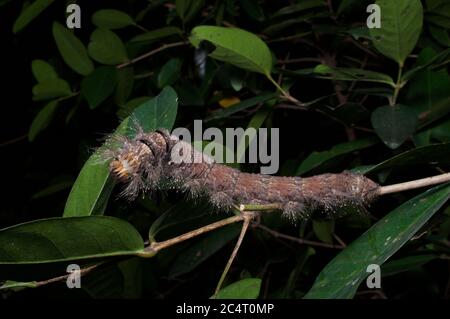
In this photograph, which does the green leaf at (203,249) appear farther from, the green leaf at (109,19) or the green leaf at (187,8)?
the green leaf at (109,19)

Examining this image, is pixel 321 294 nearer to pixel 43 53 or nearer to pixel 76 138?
pixel 76 138

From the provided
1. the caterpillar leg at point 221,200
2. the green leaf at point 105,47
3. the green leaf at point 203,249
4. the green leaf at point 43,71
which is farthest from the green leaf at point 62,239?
the green leaf at point 43,71

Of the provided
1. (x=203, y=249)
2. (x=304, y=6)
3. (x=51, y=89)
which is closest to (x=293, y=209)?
(x=203, y=249)

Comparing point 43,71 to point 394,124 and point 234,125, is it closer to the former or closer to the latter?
point 234,125

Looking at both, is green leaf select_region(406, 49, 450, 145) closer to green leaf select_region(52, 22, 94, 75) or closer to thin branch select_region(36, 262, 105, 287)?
thin branch select_region(36, 262, 105, 287)

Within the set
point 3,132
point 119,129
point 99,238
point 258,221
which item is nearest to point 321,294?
point 99,238

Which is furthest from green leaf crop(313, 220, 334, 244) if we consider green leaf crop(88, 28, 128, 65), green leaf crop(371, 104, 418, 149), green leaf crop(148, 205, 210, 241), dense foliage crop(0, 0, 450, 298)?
green leaf crop(88, 28, 128, 65)
